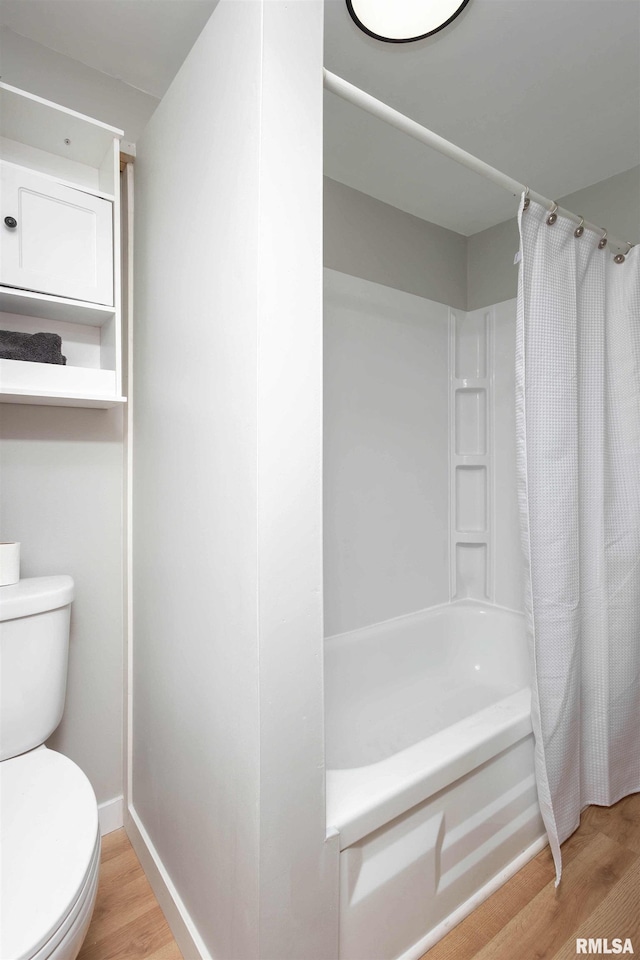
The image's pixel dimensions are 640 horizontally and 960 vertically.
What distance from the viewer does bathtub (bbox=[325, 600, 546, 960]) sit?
110cm

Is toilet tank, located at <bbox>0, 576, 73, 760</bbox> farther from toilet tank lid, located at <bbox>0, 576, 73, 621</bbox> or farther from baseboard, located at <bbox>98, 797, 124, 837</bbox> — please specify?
baseboard, located at <bbox>98, 797, 124, 837</bbox>

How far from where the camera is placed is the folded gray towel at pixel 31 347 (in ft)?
4.24

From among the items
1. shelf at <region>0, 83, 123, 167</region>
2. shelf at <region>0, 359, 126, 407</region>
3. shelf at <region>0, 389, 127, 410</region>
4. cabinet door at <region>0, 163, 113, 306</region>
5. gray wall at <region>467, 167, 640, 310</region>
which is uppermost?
gray wall at <region>467, 167, 640, 310</region>

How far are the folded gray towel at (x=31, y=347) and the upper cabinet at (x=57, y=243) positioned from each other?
2cm

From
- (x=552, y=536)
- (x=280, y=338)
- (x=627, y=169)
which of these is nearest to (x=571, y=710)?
(x=552, y=536)

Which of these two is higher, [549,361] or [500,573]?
[549,361]

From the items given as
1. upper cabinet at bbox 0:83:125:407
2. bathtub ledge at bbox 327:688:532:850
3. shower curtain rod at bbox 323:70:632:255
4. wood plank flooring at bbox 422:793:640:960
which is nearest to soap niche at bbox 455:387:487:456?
shower curtain rod at bbox 323:70:632:255

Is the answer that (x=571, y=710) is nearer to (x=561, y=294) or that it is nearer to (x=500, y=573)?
(x=500, y=573)

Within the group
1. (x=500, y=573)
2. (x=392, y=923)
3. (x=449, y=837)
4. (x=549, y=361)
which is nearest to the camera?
(x=392, y=923)

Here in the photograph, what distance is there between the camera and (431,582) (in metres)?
2.49

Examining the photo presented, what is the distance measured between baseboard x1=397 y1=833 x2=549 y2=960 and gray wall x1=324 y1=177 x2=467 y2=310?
87.2 inches

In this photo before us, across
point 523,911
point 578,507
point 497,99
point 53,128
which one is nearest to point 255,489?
point 578,507

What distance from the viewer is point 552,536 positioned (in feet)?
4.94

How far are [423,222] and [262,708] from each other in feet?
7.90
